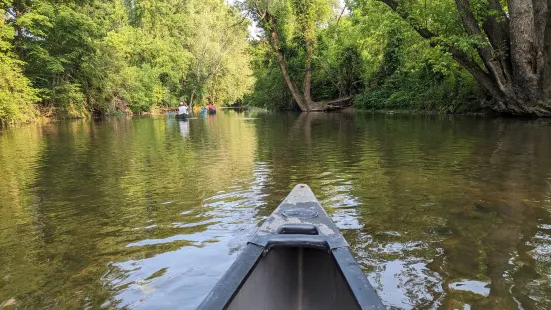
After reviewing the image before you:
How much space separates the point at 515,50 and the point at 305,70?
20.1 meters

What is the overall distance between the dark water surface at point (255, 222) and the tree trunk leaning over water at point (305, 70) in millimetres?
23819

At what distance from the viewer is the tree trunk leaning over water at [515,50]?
1366cm

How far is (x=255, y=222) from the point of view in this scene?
4.22m

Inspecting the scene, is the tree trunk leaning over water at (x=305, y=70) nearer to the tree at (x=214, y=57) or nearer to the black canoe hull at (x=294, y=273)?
the tree at (x=214, y=57)

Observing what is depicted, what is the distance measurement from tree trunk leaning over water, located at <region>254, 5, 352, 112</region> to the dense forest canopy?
0.10 meters

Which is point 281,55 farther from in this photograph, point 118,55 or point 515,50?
point 515,50

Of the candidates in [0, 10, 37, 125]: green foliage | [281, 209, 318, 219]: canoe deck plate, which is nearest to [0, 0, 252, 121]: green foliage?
[0, 10, 37, 125]: green foliage

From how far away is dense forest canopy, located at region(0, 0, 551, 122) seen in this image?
583 inches

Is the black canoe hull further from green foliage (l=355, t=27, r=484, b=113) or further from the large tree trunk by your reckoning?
→ the large tree trunk

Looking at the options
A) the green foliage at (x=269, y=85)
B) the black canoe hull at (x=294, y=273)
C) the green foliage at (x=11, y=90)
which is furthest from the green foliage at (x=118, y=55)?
the black canoe hull at (x=294, y=273)

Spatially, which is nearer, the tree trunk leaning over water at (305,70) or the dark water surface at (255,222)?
the dark water surface at (255,222)

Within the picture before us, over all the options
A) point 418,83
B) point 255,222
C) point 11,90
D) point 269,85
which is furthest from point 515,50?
point 269,85

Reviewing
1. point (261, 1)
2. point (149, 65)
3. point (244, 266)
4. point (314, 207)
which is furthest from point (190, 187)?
point (149, 65)

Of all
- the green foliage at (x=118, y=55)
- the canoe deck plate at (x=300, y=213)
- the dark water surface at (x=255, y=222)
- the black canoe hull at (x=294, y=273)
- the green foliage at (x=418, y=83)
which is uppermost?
the green foliage at (x=118, y=55)
